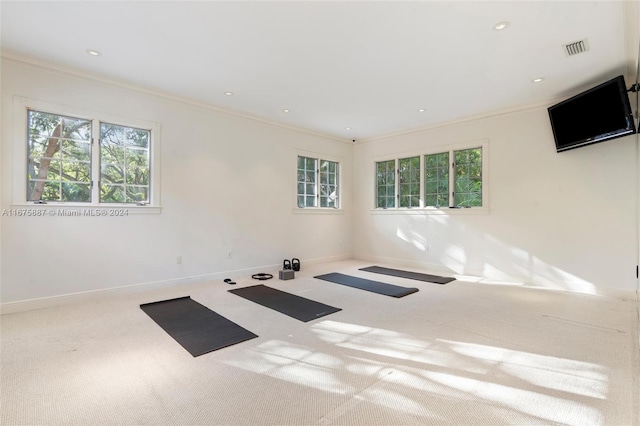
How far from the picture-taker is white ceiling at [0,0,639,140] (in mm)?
2648

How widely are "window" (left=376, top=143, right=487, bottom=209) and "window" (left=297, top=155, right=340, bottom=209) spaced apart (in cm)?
102

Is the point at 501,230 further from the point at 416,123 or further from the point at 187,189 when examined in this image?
the point at 187,189

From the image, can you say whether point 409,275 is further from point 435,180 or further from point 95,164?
point 95,164

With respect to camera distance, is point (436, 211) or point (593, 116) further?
point (436, 211)

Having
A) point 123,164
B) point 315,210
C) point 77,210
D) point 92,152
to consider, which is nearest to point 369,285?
point 315,210

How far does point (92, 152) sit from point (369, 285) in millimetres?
4364

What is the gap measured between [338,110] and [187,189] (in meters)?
2.84

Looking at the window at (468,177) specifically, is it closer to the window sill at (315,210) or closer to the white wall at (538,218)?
the white wall at (538,218)

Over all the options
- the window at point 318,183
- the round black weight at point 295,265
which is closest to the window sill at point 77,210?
the round black weight at point 295,265

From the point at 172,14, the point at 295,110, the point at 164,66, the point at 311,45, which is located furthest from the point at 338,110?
the point at 172,14

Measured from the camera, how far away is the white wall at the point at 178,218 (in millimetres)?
3547

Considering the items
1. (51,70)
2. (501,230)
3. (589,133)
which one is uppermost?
(51,70)

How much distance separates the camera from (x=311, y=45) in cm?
317

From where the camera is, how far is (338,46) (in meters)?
3.20
